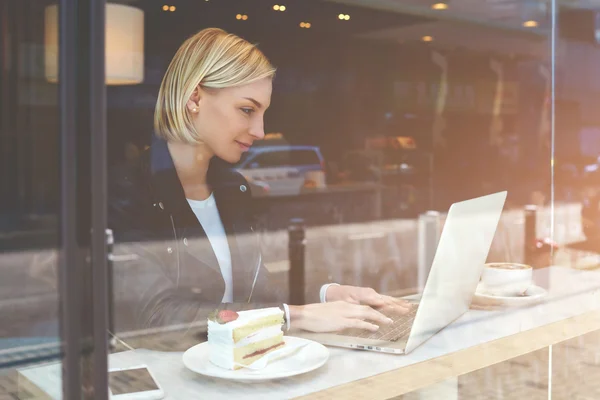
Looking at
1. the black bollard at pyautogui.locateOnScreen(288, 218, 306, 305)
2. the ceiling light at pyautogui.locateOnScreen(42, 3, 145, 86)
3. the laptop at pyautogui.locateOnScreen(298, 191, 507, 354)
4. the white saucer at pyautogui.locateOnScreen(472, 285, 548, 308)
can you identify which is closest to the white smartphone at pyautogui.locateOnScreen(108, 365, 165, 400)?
the laptop at pyautogui.locateOnScreen(298, 191, 507, 354)

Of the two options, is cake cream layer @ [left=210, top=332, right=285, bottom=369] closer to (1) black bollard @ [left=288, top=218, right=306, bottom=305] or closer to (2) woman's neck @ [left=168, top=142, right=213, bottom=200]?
(2) woman's neck @ [left=168, top=142, right=213, bottom=200]

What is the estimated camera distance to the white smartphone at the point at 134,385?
3.18 ft

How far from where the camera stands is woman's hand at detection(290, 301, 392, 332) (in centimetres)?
139

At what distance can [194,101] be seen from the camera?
92.4 inches

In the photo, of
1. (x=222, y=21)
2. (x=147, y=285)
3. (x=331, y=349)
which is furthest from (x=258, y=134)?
(x=331, y=349)

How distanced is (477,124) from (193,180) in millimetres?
3434

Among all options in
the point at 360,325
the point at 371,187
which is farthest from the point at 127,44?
the point at 371,187

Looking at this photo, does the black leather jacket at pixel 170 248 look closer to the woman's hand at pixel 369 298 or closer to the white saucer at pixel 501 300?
the woman's hand at pixel 369 298

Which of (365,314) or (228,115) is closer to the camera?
(365,314)

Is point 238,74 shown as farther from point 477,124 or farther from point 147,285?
point 477,124

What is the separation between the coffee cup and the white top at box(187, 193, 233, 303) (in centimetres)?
92

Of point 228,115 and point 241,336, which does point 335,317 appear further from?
point 228,115

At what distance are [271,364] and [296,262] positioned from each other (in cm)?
366

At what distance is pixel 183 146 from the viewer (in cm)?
257
